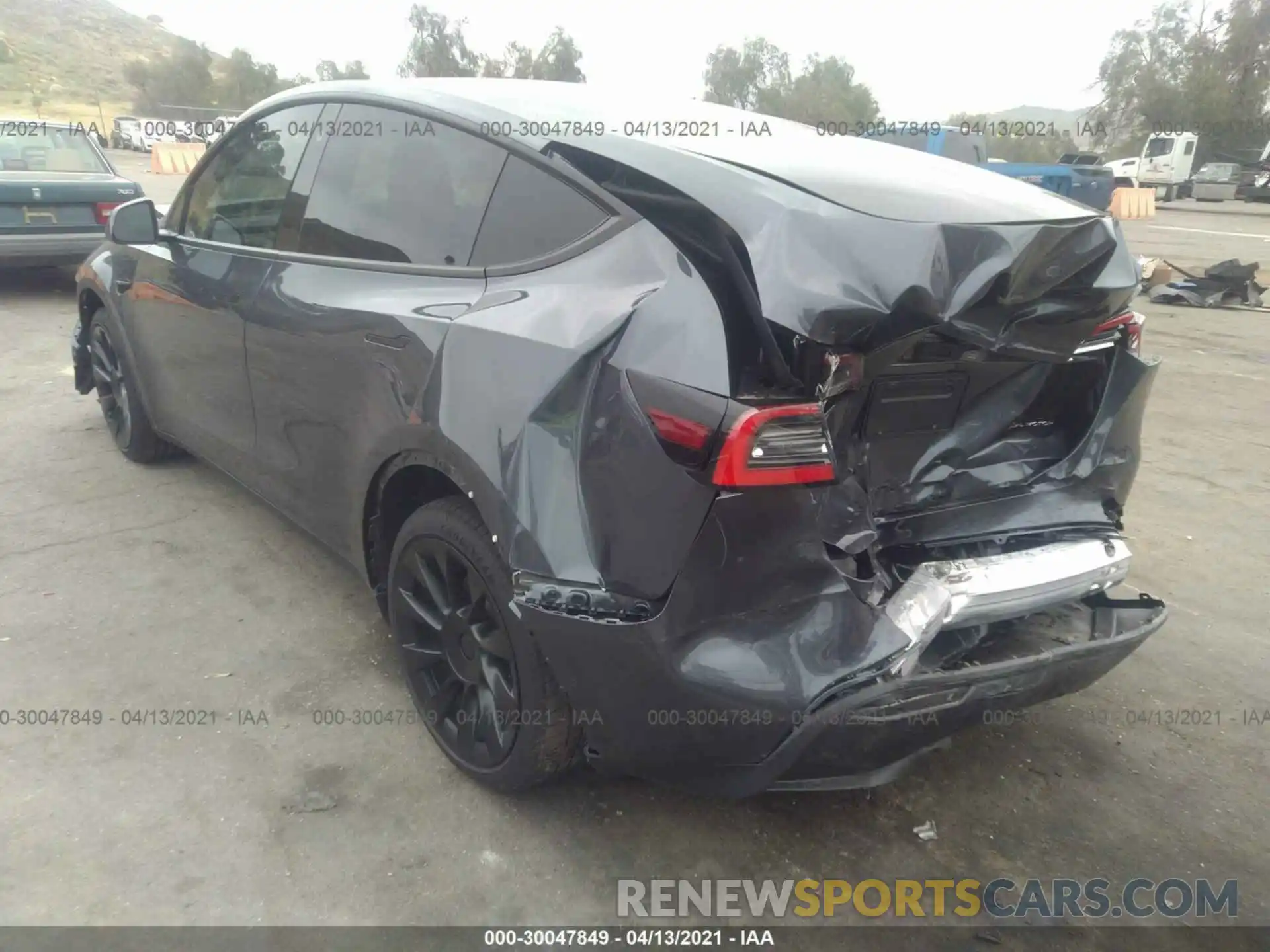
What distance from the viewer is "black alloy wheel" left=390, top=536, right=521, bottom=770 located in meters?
2.25

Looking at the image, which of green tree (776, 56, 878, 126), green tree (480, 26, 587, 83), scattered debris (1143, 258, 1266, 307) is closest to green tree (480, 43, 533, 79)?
green tree (480, 26, 587, 83)

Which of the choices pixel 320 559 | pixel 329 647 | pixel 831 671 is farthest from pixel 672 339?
pixel 320 559

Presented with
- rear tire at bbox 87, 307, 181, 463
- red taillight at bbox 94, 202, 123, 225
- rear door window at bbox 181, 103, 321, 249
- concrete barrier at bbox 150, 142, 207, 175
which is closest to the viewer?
rear door window at bbox 181, 103, 321, 249

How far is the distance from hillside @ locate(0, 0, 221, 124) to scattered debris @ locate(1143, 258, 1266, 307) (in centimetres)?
4044

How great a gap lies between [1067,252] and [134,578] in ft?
11.1

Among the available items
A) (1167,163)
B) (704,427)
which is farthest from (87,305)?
(1167,163)

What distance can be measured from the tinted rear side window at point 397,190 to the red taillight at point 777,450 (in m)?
1.04

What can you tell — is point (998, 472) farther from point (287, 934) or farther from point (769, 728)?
point (287, 934)

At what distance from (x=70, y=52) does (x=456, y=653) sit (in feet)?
352

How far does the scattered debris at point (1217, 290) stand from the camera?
9914 mm

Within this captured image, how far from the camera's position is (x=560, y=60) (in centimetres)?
4619

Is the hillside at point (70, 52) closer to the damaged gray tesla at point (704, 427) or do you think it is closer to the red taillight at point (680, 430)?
the damaged gray tesla at point (704, 427)

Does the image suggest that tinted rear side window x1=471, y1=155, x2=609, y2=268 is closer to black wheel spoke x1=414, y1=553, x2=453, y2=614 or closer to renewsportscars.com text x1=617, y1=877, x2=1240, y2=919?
black wheel spoke x1=414, y1=553, x2=453, y2=614

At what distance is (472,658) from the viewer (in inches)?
93.1
